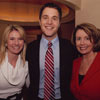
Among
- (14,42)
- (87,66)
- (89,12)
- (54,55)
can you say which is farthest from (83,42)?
(89,12)

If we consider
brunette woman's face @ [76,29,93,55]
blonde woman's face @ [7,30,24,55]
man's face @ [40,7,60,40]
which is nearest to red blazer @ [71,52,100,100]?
brunette woman's face @ [76,29,93,55]

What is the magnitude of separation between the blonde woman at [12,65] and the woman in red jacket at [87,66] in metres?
0.75

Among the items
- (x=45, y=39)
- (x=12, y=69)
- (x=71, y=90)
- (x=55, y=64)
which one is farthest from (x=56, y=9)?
(x=71, y=90)

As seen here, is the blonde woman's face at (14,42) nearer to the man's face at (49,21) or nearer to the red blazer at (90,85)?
the man's face at (49,21)

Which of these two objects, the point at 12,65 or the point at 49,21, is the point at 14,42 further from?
the point at 49,21

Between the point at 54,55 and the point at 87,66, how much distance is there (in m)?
0.48

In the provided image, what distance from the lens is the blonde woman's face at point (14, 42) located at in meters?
2.11

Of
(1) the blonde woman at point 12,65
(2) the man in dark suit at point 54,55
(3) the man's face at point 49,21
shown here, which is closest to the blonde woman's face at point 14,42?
(1) the blonde woman at point 12,65

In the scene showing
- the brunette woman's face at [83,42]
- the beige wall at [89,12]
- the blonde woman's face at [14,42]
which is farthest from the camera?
the beige wall at [89,12]

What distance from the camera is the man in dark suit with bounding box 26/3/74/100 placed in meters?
2.07

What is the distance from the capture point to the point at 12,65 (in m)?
2.15

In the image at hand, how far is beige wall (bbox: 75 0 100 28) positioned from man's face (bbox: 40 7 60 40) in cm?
134

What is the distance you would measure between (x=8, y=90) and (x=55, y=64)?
74cm

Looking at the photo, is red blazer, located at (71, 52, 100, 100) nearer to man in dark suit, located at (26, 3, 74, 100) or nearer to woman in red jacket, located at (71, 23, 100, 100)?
woman in red jacket, located at (71, 23, 100, 100)
